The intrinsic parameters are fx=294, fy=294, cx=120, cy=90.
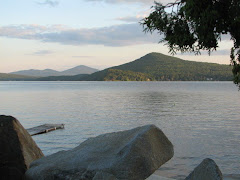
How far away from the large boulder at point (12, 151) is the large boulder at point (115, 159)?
37 centimetres

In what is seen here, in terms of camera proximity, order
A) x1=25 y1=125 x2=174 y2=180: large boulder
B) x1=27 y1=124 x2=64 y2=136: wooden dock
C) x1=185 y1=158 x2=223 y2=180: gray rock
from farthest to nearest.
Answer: x1=27 y1=124 x2=64 y2=136: wooden dock, x1=25 y1=125 x2=174 y2=180: large boulder, x1=185 y1=158 x2=223 y2=180: gray rock

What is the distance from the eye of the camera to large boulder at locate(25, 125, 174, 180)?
751cm

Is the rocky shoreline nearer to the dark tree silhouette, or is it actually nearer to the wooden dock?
the dark tree silhouette

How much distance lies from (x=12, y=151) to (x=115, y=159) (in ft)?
10.0

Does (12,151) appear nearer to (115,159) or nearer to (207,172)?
(115,159)

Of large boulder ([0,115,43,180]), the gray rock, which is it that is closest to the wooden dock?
large boulder ([0,115,43,180])

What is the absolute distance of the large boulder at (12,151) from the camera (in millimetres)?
8367

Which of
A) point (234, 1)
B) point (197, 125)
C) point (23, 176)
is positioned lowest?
point (197, 125)

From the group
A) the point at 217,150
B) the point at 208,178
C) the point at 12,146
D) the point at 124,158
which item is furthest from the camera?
the point at 217,150

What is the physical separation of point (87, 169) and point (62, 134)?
15.8 meters

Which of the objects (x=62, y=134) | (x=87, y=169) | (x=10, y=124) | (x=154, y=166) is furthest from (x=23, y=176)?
(x=62, y=134)

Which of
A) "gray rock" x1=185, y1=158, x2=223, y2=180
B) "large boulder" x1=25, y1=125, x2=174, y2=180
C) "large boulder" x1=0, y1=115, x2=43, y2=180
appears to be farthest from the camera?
"large boulder" x1=0, y1=115, x2=43, y2=180

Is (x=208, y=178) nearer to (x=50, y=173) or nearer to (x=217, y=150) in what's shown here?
(x=50, y=173)

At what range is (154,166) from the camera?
7.91 meters
